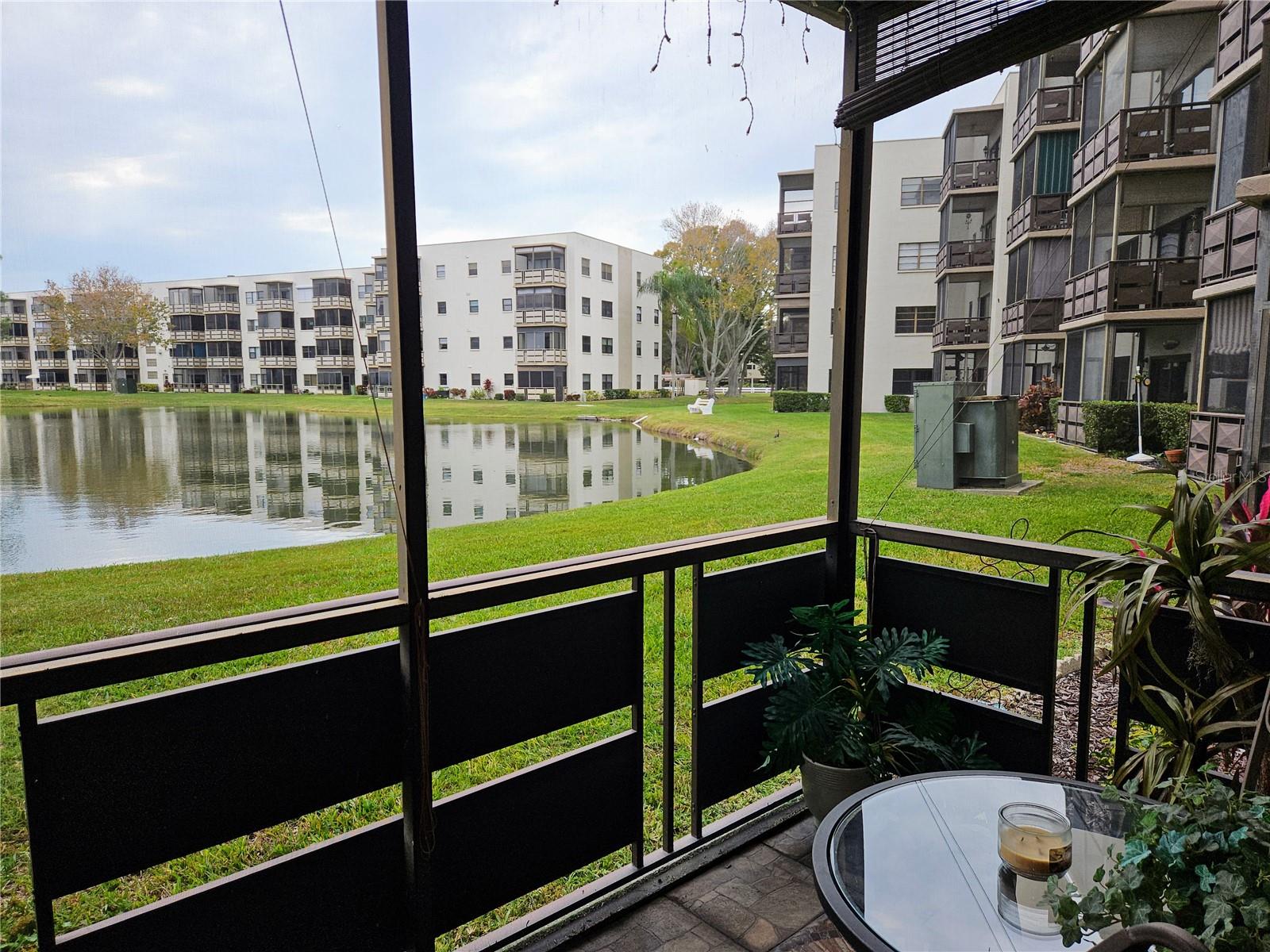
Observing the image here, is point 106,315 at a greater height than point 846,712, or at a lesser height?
greater

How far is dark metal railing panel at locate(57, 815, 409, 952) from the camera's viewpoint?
3.86 feet

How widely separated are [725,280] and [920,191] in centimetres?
109

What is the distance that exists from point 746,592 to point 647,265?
1.90 meters

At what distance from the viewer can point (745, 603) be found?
217 cm

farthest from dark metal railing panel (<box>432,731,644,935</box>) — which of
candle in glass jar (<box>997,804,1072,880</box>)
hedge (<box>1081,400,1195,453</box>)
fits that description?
hedge (<box>1081,400,1195,453</box>)

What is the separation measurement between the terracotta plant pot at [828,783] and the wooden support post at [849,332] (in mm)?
572

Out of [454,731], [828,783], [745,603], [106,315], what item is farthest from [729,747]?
[106,315]

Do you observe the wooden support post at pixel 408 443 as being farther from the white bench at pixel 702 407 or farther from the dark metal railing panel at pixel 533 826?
the white bench at pixel 702 407

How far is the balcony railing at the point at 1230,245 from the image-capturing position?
2.68m

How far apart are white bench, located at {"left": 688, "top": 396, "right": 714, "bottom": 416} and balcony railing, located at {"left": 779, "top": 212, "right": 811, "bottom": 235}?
101 centimetres

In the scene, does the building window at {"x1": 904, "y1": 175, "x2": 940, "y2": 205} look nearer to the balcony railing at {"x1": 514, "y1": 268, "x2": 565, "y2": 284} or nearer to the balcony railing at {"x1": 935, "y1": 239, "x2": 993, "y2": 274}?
the balcony railing at {"x1": 935, "y1": 239, "x2": 993, "y2": 274}

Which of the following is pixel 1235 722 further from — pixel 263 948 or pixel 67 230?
pixel 67 230

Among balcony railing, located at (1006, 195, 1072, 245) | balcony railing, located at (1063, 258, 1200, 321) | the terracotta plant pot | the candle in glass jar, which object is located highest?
balcony railing, located at (1006, 195, 1072, 245)

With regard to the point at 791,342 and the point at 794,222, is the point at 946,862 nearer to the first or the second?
the point at 791,342
